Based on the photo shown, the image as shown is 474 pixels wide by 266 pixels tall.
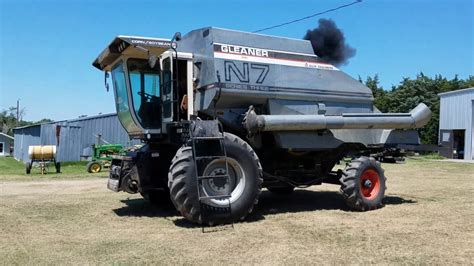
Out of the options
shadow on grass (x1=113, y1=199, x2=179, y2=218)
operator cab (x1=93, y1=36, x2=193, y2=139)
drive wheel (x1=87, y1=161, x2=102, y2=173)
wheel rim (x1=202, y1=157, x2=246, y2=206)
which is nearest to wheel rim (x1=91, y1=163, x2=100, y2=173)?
drive wheel (x1=87, y1=161, x2=102, y2=173)

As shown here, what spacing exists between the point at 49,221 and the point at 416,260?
612 cm

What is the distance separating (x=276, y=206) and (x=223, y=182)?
8.22ft

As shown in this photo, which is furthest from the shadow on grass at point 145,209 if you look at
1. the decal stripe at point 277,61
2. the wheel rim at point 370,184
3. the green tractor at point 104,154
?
the green tractor at point 104,154

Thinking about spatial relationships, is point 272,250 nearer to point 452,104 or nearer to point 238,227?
point 238,227

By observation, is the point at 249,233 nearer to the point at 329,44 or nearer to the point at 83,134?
the point at 329,44

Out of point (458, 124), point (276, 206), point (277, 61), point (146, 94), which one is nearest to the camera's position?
point (146, 94)

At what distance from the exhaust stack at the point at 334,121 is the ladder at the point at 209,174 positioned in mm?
816

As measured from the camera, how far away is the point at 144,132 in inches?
380

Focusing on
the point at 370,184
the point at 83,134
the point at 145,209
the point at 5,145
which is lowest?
the point at 5,145

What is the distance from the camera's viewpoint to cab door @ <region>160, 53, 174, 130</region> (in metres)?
9.40

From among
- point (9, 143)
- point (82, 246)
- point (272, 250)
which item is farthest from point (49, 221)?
point (9, 143)

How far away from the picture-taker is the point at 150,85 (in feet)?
32.4

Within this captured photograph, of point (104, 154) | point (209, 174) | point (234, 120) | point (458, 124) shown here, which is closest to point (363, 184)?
point (234, 120)

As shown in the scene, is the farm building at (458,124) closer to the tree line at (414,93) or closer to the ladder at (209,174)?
the tree line at (414,93)
